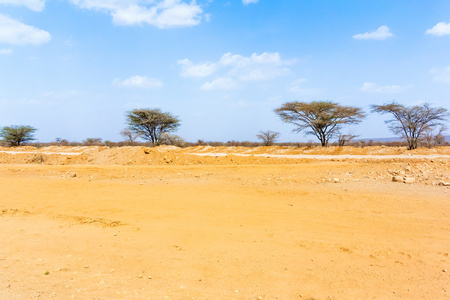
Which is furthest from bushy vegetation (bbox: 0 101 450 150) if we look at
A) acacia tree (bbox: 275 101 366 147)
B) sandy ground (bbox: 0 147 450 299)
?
sandy ground (bbox: 0 147 450 299)

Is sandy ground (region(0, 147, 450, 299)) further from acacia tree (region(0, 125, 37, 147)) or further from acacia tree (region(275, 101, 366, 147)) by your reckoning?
acacia tree (region(0, 125, 37, 147))

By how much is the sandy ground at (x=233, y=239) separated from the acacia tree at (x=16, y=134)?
35606mm

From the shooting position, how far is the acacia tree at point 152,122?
30.3 m

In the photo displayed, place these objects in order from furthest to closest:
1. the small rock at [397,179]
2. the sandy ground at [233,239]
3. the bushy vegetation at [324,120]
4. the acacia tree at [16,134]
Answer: the acacia tree at [16,134] → the bushy vegetation at [324,120] → the small rock at [397,179] → the sandy ground at [233,239]

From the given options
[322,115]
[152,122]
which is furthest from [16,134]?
[322,115]

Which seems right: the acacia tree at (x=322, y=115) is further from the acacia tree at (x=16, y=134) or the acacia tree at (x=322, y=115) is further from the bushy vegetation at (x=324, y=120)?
the acacia tree at (x=16, y=134)

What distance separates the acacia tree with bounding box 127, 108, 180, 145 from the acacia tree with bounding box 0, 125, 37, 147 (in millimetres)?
18563

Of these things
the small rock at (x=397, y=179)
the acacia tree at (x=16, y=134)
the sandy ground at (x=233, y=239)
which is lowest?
the sandy ground at (x=233, y=239)

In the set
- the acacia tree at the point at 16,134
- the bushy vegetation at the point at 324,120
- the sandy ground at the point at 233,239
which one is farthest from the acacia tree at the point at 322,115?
the acacia tree at the point at 16,134

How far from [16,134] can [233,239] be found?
44539 millimetres

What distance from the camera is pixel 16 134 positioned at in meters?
38.4

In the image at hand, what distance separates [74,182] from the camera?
10.3m

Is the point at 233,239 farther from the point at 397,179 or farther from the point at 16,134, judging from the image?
the point at 16,134

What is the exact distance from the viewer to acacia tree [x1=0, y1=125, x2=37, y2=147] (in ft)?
124
